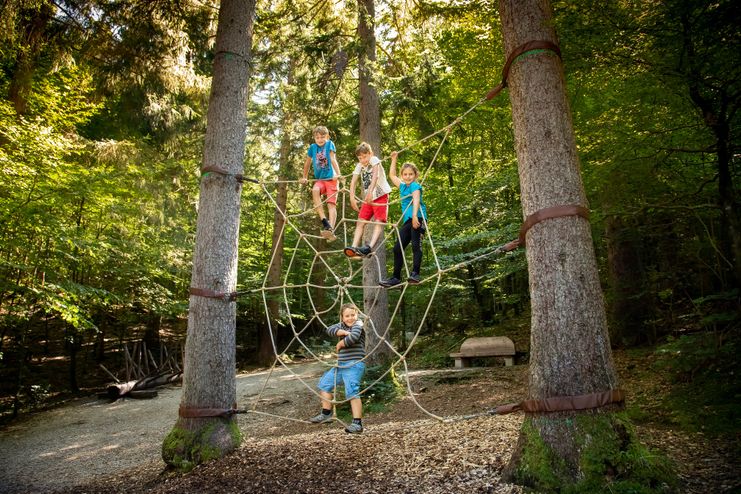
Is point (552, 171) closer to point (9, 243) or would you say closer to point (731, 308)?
point (731, 308)

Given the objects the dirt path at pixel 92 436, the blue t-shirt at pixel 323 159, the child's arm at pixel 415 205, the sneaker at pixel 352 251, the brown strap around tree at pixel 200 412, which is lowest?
the dirt path at pixel 92 436

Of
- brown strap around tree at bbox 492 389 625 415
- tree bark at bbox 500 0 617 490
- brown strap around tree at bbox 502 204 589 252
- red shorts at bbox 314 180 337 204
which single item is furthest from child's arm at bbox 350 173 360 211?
brown strap around tree at bbox 492 389 625 415

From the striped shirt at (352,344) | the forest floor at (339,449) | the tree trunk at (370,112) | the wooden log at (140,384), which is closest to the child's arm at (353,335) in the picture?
the striped shirt at (352,344)

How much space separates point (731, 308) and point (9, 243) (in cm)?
869

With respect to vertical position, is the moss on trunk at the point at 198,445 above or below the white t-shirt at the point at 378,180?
below

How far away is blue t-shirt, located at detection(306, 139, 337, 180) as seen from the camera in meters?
5.03

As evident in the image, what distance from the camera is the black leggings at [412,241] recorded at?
13.7 ft

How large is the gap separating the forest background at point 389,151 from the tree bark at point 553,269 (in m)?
0.77

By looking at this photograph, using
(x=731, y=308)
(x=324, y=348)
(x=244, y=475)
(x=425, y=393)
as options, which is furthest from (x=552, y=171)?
(x=324, y=348)

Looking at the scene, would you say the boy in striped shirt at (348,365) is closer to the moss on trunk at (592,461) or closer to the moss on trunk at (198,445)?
the moss on trunk at (198,445)

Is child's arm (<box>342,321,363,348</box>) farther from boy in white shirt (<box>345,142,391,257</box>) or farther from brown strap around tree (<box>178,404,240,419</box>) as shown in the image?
brown strap around tree (<box>178,404,240,419</box>)

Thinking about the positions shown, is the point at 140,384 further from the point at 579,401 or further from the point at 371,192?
the point at 579,401

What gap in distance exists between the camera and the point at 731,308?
473 centimetres

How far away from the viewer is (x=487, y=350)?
26.9ft
